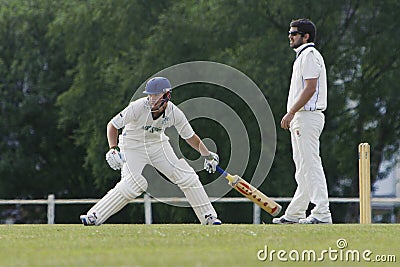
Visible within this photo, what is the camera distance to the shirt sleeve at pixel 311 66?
1096 cm

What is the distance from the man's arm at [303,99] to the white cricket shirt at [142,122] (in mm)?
1123

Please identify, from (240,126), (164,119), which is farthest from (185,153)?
(164,119)

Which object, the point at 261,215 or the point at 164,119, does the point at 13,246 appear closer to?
the point at 164,119

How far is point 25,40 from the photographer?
31016mm

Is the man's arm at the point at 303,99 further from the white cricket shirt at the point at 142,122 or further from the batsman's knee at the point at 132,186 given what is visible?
the batsman's knee at the point at 132,186

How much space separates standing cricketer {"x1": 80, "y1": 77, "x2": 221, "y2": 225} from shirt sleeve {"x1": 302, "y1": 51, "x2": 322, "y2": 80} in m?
1.38

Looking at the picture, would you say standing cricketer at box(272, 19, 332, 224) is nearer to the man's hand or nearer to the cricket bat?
the man's hand

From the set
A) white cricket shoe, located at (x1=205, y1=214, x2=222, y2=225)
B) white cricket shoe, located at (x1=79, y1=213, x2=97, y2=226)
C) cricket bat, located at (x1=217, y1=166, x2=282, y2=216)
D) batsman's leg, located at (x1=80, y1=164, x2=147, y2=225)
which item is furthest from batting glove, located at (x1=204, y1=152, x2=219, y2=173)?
white cricket shoe, located at (x1=79, y1=213, x2=97, y2=226)

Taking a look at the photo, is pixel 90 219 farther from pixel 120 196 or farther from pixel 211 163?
pixel 211 163

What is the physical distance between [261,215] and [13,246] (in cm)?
1863

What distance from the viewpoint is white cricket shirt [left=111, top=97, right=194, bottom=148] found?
1102 cm

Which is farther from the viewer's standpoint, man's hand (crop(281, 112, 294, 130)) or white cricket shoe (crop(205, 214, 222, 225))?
white cricket shoe (crop(205, 214, 222, 225))

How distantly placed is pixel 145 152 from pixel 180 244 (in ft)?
10.2

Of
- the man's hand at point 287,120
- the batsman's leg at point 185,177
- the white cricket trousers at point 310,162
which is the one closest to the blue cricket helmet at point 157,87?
the batsman's leg at point 185,177
